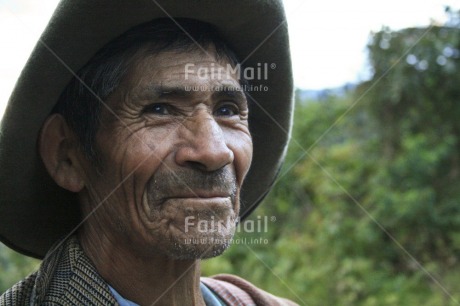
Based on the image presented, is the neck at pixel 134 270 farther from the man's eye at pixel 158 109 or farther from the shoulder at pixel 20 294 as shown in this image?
the man's eye at pixel 158 109

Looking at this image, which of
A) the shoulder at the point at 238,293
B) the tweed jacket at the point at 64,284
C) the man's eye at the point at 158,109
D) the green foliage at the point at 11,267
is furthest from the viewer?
the green foliage at the point at 11,267

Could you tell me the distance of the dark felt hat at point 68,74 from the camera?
5.91ft

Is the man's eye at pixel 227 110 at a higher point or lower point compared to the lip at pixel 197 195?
higher

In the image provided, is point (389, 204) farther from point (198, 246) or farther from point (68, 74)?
point (68, 74)

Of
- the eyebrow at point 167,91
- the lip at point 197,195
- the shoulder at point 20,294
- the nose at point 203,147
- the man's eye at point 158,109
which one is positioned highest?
the eyebrow at point 167,91

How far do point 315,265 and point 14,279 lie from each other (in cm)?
260

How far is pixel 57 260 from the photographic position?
72.6 inches

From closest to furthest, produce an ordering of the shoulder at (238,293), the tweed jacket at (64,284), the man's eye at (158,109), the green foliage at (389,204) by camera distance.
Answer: the tweed jacket at (64,284)
the man's eye at (158,109)
the shoulder at (238,293)
the green foliage at (389,204)

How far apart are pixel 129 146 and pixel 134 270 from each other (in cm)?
36

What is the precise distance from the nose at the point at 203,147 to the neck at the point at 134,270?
1.00ft

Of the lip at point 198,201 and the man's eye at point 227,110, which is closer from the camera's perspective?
the lip at point 198,201

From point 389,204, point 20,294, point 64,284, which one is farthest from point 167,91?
point 389,204

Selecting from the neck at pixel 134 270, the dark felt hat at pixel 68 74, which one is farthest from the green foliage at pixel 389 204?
the neck at pixel 134 270

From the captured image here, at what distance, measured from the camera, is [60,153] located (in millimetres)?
1942
